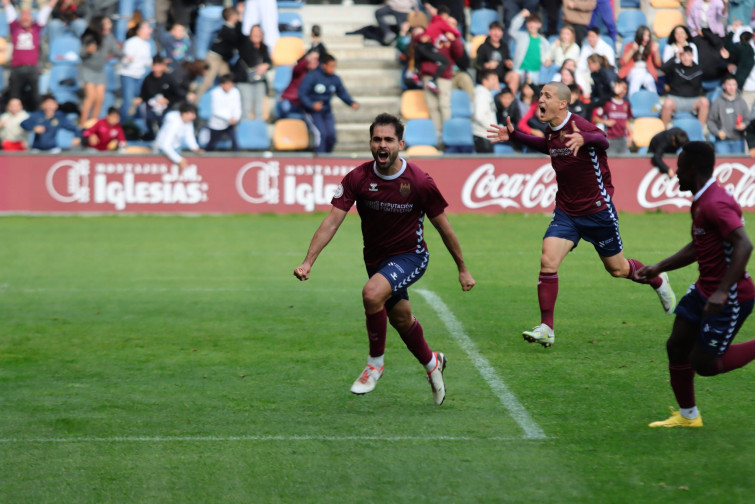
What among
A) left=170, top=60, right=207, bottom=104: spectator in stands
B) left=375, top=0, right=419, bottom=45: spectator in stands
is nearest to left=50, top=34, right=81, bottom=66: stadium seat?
left=170, top=60, right=207, bottom=104: spectator in stands

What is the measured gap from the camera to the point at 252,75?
75.8 feet

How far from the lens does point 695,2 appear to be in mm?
24047

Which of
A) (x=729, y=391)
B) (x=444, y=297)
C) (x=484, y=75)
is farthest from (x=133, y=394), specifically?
(x=484, y=75)

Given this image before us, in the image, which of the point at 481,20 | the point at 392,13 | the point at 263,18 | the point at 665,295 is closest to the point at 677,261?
the point at 665,295

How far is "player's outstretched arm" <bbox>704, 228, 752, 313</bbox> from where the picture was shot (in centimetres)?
591

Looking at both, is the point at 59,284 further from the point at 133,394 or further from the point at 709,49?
the point at 709,49

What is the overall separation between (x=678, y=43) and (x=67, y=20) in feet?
43.1

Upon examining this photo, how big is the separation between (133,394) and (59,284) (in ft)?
20.1

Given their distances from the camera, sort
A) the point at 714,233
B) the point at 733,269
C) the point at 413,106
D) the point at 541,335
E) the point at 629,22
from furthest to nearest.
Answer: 1. the point at 629,22
2. the point at 413,106
3. the point at 541,335
4. the point at 714,233
5. the point at 733,269

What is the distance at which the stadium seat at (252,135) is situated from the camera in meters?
22.5

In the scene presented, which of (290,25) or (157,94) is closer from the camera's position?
(157,94)

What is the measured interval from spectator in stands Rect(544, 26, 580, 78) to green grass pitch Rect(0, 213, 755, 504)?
9350mm

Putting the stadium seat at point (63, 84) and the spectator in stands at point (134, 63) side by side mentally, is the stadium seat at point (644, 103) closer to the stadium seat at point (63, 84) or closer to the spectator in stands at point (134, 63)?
the spectator in stands at point (134, 63)

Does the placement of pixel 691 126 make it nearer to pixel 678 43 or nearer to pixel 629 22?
pixel 678 43
